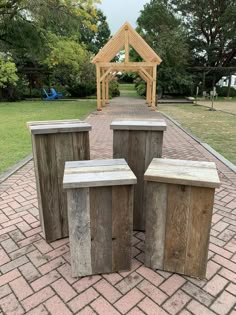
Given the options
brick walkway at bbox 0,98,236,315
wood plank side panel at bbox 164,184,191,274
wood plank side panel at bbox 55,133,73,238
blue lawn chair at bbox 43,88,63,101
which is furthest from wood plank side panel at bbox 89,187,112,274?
→ blue lawn chair at bbox 43,88,63,101

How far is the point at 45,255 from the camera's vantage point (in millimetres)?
2219

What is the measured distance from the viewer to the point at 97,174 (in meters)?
1.88

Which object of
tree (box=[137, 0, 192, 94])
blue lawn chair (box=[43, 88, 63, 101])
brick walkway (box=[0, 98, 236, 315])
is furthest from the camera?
blue lawn chair (box=[43, 88, 63, 101])

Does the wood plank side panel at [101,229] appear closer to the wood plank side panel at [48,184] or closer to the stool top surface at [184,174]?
the stool top surface at [184,174]

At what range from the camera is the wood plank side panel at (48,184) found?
2197mm

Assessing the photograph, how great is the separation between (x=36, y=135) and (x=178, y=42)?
2114 cm

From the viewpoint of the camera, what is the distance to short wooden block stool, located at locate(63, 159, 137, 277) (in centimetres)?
180

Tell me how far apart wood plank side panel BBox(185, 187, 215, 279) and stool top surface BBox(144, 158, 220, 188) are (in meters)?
0.07

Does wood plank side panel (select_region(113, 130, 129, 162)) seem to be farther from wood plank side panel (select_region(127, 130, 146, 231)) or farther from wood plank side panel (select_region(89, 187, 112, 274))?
wood plank side panel (select_region(89, 187, 112, 274))

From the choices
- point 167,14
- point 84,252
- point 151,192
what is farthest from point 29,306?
point 167,14

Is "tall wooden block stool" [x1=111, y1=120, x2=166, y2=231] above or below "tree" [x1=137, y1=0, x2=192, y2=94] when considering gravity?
below

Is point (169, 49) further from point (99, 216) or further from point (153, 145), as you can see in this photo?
point (99, 216)

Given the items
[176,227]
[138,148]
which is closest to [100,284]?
[176,227]

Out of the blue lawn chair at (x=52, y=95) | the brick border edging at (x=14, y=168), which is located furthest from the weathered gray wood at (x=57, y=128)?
the blue lawn chair at (x=52, y=95)
